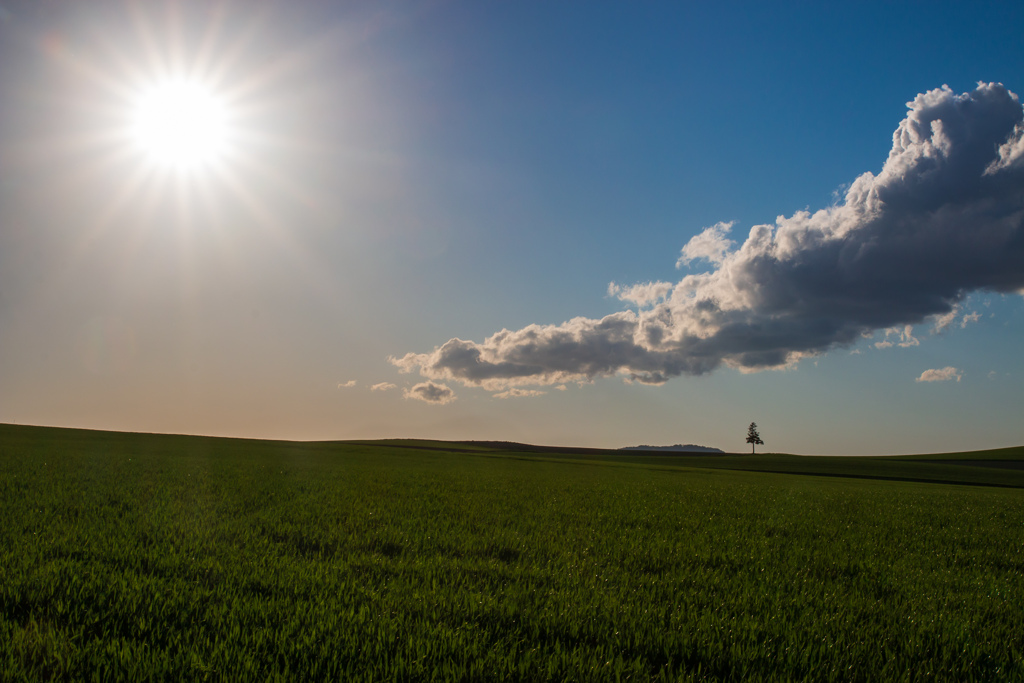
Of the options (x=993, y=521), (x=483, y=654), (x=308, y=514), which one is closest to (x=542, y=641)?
(x=483, y=654)

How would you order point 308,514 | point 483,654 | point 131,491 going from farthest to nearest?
point 131,491, point 308,514, point 483,654

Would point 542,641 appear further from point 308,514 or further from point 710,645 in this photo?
point 308,514

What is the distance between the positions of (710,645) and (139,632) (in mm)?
5580

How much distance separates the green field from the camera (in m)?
4.48

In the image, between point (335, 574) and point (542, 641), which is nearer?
point (542, 641)

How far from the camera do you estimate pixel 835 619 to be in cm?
622

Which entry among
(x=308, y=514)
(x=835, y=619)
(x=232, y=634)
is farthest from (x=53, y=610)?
(x=835, y=619)

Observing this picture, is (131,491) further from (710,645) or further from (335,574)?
(710,645)

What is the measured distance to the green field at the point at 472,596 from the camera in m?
4.48

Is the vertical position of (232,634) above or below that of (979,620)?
above

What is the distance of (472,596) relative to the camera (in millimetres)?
6062

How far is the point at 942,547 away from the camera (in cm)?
1165

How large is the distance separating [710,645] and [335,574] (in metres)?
4.81

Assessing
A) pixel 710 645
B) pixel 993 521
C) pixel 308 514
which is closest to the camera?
pixel 710 645
